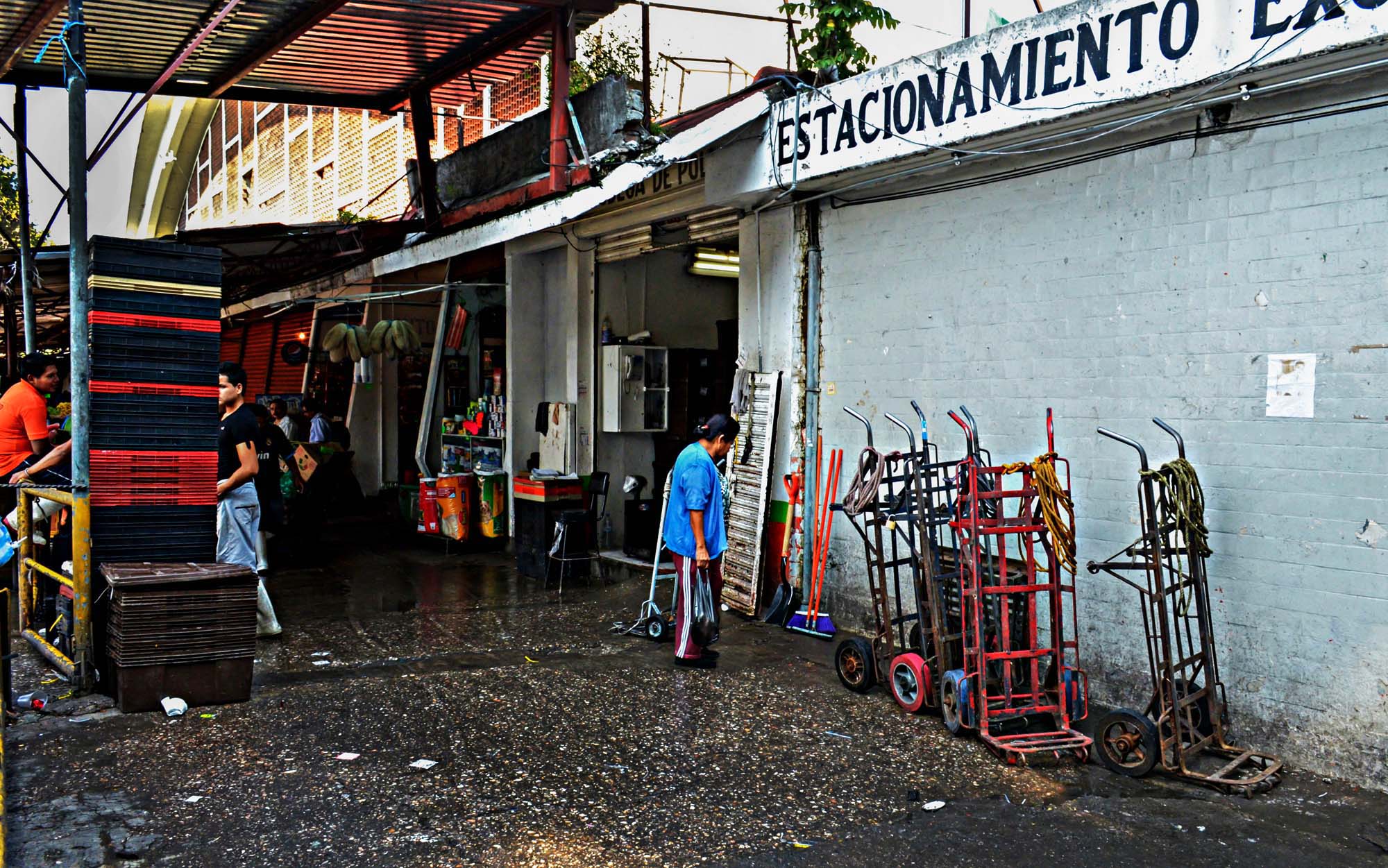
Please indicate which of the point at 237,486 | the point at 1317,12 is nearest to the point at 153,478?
the point at 237,486

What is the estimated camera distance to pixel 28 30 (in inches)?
348

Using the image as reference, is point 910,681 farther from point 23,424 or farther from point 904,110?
point 23,424

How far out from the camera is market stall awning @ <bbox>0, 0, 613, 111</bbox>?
8727 mm

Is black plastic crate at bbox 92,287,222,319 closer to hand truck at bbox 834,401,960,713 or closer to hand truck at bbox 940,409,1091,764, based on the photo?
hand truck at bbox 834,401,960,713

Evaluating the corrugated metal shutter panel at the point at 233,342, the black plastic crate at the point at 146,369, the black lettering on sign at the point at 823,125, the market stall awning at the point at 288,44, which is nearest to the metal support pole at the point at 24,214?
the market stall awning at the point at 288,44

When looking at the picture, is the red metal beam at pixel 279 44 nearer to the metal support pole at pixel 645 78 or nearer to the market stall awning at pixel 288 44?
the market stall awning at pixel 288 44

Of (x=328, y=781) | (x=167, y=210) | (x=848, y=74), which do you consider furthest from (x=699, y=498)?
(x=167, y=210)

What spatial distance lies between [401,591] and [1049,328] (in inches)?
260

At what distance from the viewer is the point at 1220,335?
19.4 feet

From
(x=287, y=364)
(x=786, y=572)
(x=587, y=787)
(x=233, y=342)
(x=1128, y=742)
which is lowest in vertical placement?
(x=587, y=787)

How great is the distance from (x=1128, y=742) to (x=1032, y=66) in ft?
12.7

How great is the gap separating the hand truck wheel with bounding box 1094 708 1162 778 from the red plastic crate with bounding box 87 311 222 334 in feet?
18.2

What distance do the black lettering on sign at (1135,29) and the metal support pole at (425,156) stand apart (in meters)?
7.92

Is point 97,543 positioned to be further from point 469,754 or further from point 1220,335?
point 1220,335
